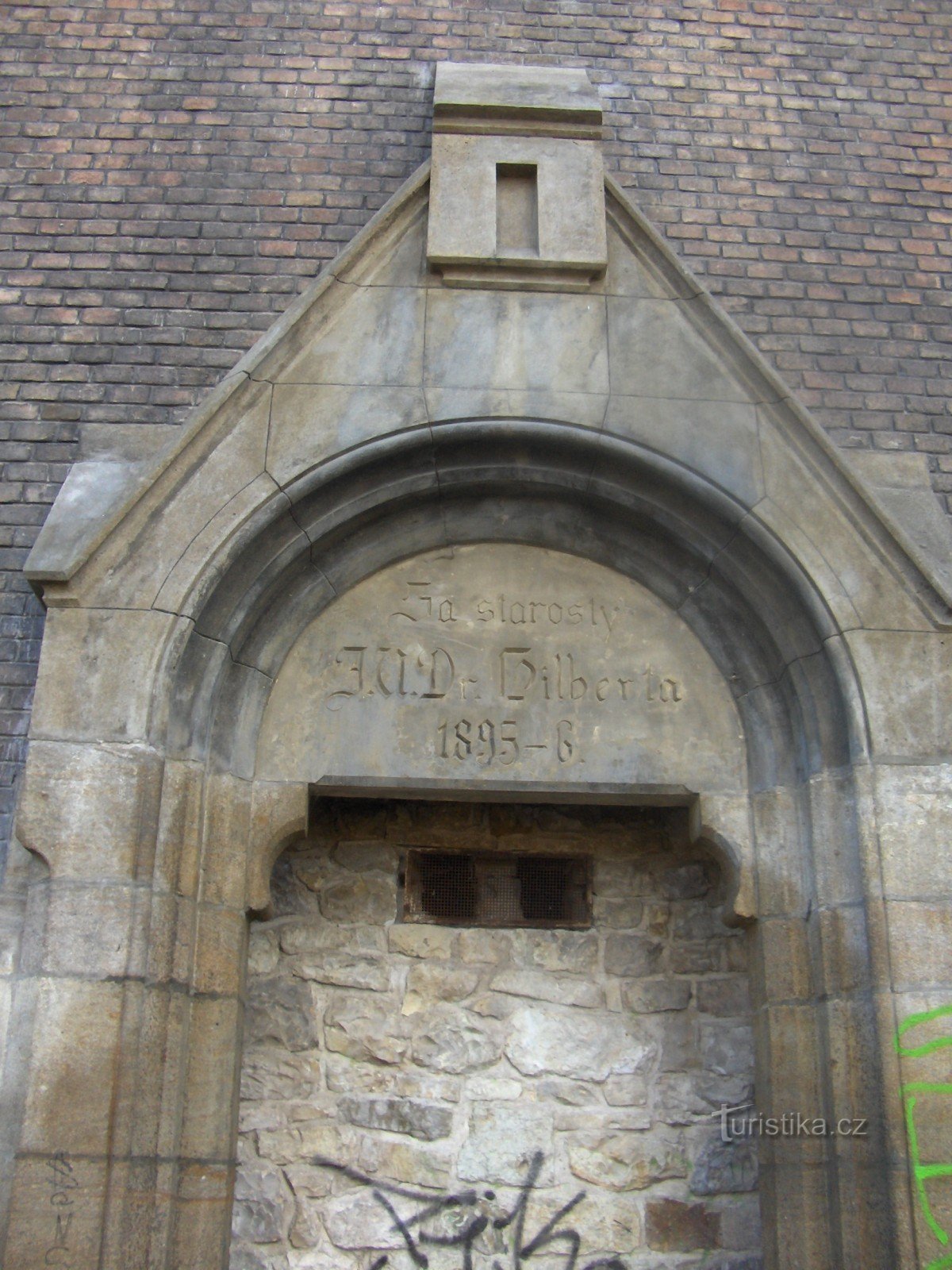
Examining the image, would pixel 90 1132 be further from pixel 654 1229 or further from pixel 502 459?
pixel 502 459

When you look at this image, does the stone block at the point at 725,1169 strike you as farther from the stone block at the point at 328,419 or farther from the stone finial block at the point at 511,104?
the stone finial block at the point at 511,104

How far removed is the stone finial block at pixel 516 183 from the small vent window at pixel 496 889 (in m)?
2.40

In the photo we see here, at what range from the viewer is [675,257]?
4961 millimetres

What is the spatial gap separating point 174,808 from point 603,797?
1.62 m

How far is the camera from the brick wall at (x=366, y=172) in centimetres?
506

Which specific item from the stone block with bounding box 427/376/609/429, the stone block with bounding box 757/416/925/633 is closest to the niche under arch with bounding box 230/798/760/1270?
the stone block with bounding box 757/416/925/633

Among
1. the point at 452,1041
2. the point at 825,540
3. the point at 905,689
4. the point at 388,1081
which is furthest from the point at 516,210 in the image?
the point at 388,1081

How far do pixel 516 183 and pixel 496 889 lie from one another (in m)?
3.01

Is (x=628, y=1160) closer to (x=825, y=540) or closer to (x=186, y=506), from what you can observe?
(x=825, y=540)

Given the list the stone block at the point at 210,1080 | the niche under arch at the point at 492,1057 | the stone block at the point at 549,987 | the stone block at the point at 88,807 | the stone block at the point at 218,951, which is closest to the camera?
the stone block at the point at 88,807

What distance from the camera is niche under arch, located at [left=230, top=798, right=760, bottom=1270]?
15.2 feet

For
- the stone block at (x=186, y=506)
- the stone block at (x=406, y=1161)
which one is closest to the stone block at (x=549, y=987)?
the stone block at (x=406, y=1161)

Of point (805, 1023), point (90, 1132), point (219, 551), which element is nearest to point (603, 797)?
point (805, 1023)

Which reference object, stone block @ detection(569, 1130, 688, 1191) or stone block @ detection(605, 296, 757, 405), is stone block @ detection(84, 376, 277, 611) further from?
stone block @ detection(569, 1130, 688, 1191)
